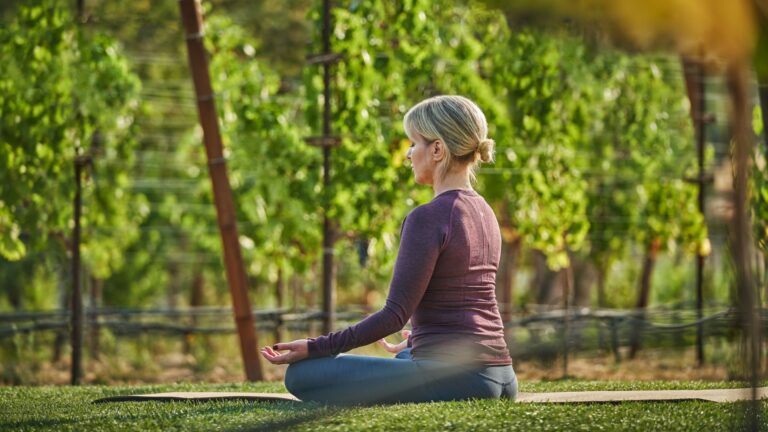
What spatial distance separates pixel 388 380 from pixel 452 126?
955mm

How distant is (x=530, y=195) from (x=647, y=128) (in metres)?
1.50

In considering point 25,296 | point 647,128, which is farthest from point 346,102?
point 25,296

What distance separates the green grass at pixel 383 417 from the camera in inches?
159

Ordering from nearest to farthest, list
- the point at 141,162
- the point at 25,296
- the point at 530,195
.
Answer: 1. the point at 530,195
2. the point at 141,162
3. the point at 25,296

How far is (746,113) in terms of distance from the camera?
338cm

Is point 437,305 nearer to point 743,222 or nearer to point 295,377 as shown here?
point 295,377

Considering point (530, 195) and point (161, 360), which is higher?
point (530, 195)

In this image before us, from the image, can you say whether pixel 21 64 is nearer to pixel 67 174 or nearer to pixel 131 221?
pixel 67 174

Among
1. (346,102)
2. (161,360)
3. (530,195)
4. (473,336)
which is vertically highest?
(346,102)

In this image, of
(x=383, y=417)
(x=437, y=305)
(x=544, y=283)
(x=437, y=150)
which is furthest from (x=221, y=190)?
(x=544, y=283)

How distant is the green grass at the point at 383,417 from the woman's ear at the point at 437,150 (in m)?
0.89

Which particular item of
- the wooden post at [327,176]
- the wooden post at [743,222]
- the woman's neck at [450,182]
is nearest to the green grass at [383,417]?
the wooden post at [743,222]

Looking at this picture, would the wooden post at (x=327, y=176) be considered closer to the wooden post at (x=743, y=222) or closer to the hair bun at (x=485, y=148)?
the hair bun at (x=485, y=148)

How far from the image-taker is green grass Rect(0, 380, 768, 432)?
4.03 m
